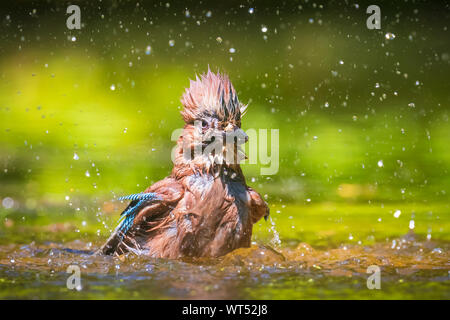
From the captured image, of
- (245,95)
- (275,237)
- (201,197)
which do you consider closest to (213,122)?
(201,197)

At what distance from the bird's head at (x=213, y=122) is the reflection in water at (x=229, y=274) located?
67cm

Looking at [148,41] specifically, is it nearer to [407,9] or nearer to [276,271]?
[407,9]

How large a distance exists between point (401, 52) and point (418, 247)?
464 cm

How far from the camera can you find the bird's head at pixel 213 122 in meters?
4.57

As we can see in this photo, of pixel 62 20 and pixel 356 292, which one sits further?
pixel 62 20

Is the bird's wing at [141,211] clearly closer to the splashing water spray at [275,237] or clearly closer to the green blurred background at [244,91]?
the splashing water spray at [275,237]

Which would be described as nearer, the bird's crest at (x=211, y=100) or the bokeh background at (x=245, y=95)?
the bird's crest at (x=211, y=100)

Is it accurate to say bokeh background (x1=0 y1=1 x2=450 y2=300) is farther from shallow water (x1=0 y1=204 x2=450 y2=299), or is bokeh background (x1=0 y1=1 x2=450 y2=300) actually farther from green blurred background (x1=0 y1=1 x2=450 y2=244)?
shallow water (x1=0 y1=204 x2=450 y2=299)

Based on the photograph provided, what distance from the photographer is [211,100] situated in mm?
4703

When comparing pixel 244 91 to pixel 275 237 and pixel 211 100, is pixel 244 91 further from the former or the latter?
pixel 211 100

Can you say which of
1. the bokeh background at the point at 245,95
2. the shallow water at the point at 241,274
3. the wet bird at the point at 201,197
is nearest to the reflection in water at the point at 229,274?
the shallow water at the point at 241,274

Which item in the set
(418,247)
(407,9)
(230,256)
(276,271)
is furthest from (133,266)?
(407,9)

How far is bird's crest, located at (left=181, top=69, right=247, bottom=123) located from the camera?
4680 millimetres

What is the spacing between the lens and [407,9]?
9.77m
